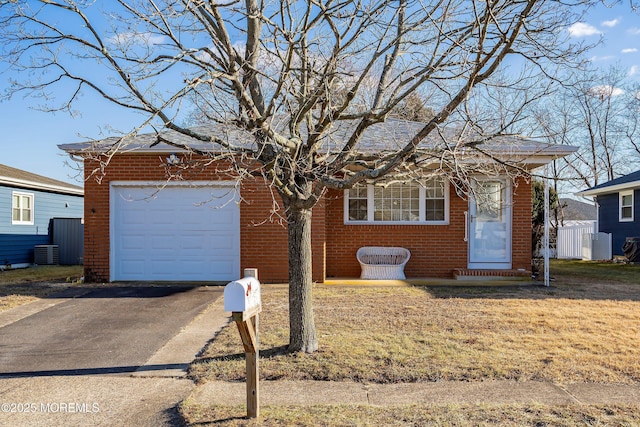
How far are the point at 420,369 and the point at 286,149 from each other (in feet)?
9.26

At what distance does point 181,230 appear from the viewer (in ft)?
39.0

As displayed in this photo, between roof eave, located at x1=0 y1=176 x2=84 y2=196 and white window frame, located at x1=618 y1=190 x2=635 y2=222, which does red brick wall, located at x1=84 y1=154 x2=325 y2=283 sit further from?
white window frame, located at x1=618 y1=190 x2=635 y2=222

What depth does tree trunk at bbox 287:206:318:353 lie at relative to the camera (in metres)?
5.95

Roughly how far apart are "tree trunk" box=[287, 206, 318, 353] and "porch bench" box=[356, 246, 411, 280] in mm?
6108

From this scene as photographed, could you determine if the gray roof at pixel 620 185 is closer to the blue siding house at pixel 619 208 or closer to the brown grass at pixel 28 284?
the blue siding house at pixel 619 208

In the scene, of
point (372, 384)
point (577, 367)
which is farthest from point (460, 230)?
point (372, 384)

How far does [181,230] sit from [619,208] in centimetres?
1949

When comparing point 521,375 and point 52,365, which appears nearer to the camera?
point 521,375

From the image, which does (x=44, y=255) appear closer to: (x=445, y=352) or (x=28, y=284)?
(x=28, y=284)

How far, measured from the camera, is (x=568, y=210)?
4806 centimetres

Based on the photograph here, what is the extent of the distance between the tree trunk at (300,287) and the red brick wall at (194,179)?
5.55 metres

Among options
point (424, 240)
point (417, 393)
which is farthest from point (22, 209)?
point (417, 393)

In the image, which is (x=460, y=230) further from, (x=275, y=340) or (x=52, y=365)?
(x=52, y=365)

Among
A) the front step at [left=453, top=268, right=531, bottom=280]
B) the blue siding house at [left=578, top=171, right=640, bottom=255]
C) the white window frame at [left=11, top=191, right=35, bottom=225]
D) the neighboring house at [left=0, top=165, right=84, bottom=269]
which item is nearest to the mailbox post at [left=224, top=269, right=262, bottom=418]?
the front step at [left=453, top=268, right=531, bottom=280]
